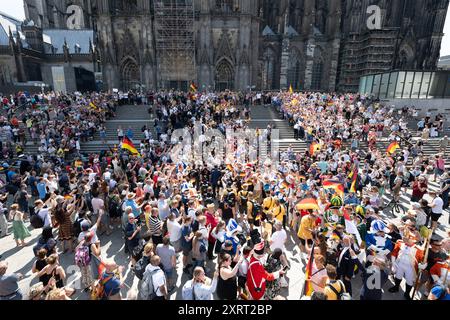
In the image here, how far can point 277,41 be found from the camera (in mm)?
39844

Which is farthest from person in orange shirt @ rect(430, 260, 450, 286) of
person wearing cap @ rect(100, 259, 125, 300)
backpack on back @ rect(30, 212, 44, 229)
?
backpack on back @ rect(30, 212, 44, 229)

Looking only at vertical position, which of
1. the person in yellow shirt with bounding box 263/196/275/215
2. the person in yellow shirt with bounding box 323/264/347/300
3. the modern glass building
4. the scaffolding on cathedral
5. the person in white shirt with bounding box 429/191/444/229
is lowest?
the person in white shirt with bounding box 429/191/444/229

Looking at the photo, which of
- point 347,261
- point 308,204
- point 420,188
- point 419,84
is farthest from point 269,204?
point 419,84

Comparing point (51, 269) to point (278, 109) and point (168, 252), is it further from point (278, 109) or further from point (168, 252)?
point (278, 109)

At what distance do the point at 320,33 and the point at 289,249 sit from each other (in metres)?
40.7

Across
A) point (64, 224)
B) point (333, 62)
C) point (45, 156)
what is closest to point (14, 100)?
point (45, 156)

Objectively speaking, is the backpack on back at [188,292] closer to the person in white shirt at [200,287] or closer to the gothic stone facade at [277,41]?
the person in white shirt at [200,287]

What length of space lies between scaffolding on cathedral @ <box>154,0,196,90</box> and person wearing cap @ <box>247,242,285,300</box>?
3181 cm

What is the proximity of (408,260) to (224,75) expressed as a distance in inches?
1301

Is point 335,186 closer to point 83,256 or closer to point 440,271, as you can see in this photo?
point 440,271

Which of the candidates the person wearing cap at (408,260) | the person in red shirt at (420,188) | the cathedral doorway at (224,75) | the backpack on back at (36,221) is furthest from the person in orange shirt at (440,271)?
the cathedral doorway at (224,75)

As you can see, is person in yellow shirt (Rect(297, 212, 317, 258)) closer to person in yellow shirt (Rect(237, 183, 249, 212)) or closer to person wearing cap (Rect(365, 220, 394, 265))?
person wearing cap (Rect(365, 220, 394, 265))

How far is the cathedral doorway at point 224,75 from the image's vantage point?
115 ft

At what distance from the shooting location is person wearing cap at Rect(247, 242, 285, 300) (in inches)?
189
